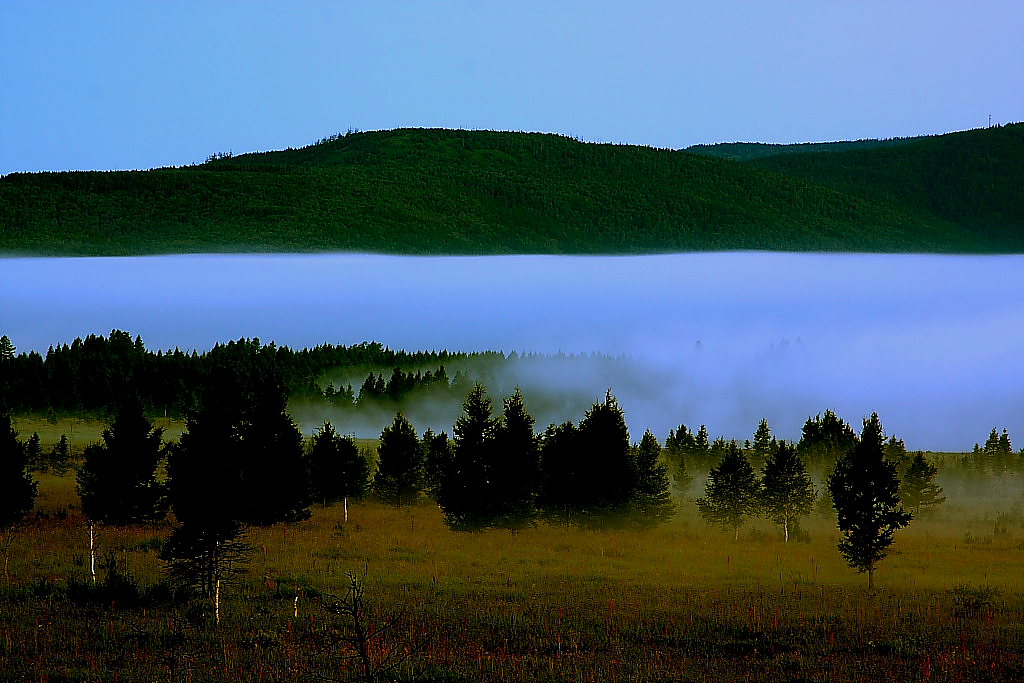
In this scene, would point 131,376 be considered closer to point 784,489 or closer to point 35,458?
point 35,458

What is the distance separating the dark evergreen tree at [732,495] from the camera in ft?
236

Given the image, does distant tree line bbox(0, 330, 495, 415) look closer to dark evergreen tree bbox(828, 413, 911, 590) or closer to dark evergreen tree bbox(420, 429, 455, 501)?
dark evergreen tree bbox(420, 429, 455, 501)

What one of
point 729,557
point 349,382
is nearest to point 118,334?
point 349,382

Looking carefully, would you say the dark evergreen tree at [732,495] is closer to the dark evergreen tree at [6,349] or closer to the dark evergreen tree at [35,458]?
the dark evergreen tree at [35,458]

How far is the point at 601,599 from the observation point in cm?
4312

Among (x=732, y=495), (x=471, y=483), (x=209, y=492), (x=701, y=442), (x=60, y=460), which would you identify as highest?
(x=209, y=492)

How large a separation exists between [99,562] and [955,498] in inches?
3161

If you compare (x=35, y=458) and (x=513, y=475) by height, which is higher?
(x=35, y=458)

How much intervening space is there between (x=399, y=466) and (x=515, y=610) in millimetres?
39241

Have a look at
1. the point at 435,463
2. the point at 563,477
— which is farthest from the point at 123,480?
the point at 435,463

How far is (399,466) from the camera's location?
7794 cm

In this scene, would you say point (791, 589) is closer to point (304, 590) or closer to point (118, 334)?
point (304, 590)

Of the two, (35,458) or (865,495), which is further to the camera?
(35,458)

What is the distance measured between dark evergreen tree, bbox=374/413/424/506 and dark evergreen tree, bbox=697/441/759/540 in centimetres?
2086
